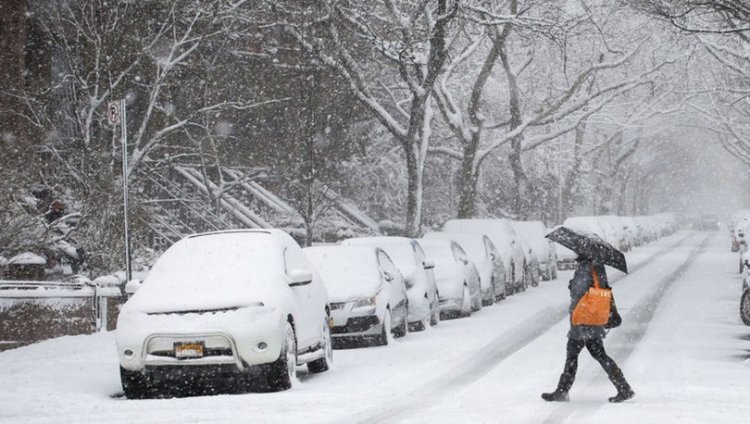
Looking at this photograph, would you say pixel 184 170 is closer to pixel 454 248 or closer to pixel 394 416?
pixel 454 248

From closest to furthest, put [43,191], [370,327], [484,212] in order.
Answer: [370,327] < [43,191] < [484,212]

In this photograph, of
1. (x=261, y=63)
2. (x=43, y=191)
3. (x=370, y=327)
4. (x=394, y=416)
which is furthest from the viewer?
(x=261, y=63)

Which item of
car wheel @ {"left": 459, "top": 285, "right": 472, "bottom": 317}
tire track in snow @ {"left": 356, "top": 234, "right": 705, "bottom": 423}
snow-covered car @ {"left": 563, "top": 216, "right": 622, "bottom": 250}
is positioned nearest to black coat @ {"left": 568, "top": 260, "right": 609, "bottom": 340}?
tire track in snow @ {"left": 356, "top": 234, "right": 705, "bottom": 423}

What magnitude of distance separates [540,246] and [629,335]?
57.5 feet

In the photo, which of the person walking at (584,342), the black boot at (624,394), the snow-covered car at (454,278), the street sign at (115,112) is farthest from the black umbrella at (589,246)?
the snow-covered car at (454,278)

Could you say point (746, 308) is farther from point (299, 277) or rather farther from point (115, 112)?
point (115, 112)

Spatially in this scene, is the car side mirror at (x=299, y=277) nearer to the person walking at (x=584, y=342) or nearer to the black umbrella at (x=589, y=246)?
the black umbrella at (x=589, y=246)

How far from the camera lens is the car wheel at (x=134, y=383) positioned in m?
11.7

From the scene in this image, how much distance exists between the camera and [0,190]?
693 inches

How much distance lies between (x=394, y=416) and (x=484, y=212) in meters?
41.2

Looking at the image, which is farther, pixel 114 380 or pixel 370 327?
pixel 370 327

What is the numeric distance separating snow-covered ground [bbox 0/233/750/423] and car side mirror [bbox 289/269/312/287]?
111cm

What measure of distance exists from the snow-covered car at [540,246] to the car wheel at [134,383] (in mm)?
23105

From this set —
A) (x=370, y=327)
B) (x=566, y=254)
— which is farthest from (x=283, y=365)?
(x=566, y=254)
